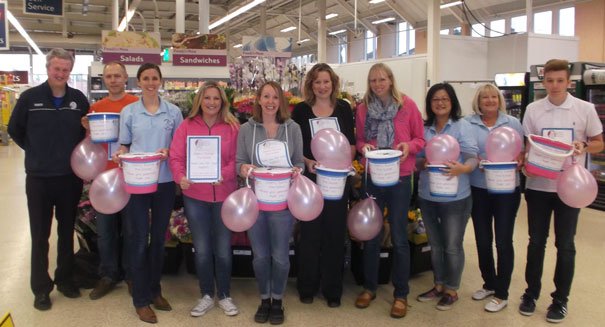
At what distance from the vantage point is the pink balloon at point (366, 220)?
298cm

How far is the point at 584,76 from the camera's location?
632 centimetres

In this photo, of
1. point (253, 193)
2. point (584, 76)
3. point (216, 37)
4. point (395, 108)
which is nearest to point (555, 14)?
point (584, 76)

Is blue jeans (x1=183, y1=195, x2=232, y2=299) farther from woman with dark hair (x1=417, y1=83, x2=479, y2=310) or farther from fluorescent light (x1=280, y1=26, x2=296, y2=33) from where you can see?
fluorescent light (x1=280, y1=26, x2=296, y2=33)

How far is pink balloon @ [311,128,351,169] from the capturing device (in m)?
2.72

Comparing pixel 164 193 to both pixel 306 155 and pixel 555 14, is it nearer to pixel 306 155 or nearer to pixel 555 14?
pixel 306 155

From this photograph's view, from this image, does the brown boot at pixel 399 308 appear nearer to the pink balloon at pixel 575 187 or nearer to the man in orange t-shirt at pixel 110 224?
the pink balloon at pixel 575 187

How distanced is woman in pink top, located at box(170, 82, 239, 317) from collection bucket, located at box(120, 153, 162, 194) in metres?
0.12

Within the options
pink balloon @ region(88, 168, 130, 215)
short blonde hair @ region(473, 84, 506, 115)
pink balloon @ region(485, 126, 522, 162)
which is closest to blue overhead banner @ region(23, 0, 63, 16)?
pink balloon @ region(88, 168, 130, 215)

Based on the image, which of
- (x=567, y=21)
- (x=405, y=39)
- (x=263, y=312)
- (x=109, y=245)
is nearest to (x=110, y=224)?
(x=109, y=245)

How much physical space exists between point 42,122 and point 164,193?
0.90 m

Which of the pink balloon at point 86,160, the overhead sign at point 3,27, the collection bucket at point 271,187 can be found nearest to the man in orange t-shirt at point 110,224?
the pink balloon at point 86,160

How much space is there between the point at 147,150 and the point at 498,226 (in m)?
2.15

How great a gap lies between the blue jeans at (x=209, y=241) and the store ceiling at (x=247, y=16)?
10.6m

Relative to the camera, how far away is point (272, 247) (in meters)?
2.89
